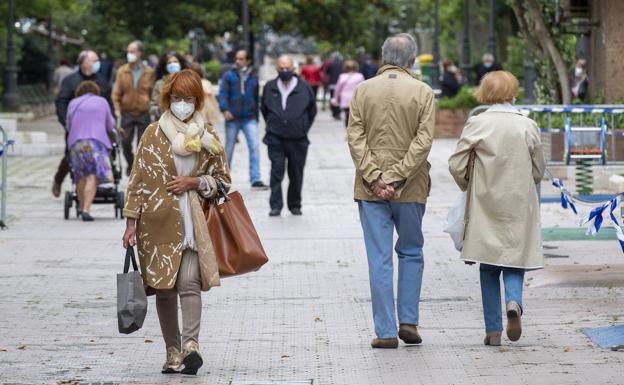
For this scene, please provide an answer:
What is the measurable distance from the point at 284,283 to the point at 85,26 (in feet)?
153

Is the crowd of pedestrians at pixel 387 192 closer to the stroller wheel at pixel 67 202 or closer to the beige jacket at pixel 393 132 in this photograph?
the beige jacket at pixel 393 132

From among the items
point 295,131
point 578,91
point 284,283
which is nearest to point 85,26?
point 578,91

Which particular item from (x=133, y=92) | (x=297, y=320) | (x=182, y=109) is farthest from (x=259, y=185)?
(x=182, y=109)

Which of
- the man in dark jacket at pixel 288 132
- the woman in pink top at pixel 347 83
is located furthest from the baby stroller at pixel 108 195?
the woman in pink top at pixel 347 83

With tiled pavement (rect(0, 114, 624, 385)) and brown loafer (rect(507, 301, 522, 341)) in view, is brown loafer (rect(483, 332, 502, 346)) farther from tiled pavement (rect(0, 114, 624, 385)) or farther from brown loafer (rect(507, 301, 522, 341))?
brown loafer (rect(507, 301, 522, 341))

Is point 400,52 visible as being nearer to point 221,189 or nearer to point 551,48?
point 221,189

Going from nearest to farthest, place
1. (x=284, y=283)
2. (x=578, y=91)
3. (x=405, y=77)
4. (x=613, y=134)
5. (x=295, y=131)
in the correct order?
1. (x=405, y=77)
2. (x=284, y=283)
3. (x=613, y=134)
4. (x=295, y=131)
5. (x=578, y=91)

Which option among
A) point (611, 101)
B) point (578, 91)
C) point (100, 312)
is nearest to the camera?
point (100, 312)

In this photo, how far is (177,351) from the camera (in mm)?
8031

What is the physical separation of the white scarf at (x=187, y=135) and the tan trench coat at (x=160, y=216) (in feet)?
0.15

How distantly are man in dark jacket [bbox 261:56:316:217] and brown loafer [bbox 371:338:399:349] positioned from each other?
7.54 m

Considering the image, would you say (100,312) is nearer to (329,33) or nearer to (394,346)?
(394,346)

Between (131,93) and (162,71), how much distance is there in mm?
784

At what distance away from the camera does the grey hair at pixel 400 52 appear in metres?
8.73
